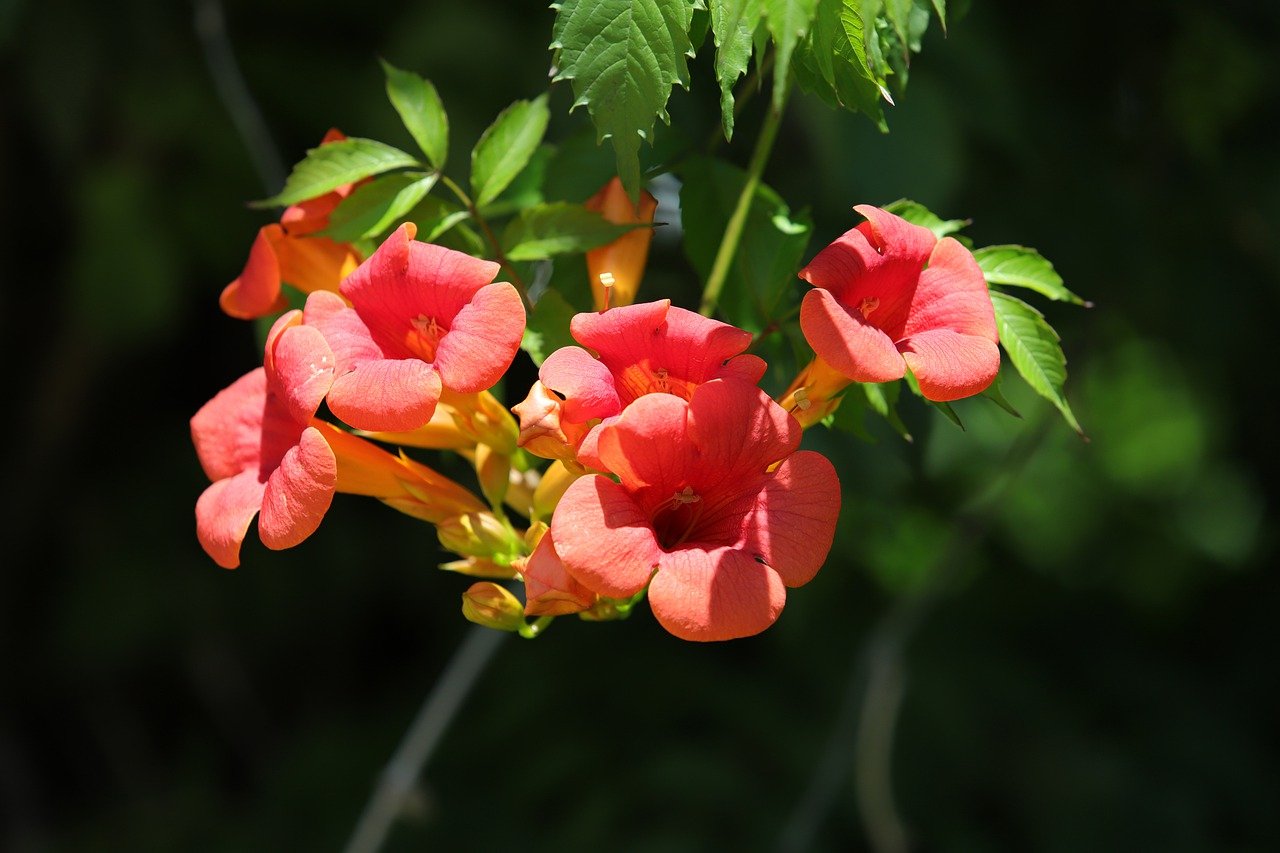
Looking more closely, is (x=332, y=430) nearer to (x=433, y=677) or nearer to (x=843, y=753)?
(x=843, y=753)

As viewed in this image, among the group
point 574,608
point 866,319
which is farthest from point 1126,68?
point 574,608

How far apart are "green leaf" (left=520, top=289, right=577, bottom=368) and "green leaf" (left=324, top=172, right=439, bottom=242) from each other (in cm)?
21

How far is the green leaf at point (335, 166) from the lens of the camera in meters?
1.41

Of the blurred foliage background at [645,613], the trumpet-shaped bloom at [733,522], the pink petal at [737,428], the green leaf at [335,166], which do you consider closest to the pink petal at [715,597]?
the trumpet-shaped bloom at [733,522]

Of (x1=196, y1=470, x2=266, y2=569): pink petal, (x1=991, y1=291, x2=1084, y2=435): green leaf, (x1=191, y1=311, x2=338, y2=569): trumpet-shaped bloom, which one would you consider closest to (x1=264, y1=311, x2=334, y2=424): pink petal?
(x1=191, y1=311, x2=338, y2=569): trumpet-shaped bloom

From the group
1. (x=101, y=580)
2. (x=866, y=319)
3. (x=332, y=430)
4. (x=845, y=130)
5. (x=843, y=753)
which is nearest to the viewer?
(x=866, y=319)

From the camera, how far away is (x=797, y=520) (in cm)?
112

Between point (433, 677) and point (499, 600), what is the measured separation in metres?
3.40

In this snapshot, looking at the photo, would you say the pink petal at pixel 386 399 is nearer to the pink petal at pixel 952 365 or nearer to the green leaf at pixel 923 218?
the pink petal at pixel 952 365

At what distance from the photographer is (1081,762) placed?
3967 millimetres

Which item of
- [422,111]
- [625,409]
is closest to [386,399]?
[625,409]

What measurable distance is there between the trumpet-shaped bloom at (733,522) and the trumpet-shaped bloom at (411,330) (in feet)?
0.59

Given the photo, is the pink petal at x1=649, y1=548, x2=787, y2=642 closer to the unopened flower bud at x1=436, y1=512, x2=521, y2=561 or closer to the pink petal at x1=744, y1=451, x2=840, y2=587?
the pink petal at x1=744, y1=451, x2=840, y2=587

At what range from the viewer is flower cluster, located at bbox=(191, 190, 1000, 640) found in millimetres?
1093
